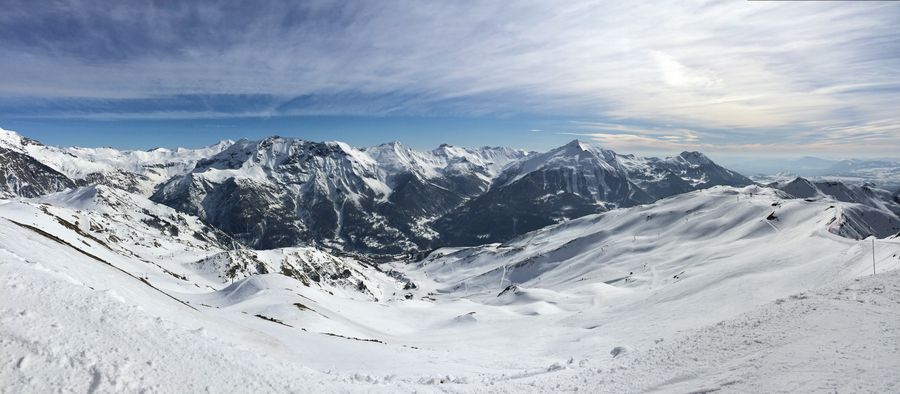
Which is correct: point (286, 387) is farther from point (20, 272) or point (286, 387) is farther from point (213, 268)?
point (213, 268)

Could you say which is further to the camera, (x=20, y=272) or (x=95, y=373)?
(x=20, y=272)

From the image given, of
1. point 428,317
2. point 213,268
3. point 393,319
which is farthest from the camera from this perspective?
point 213,268

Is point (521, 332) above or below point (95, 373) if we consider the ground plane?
below

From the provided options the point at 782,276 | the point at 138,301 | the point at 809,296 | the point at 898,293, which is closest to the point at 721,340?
the point at 809,296

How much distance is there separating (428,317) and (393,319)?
957 centimetres

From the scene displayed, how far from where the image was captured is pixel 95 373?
15180 mm

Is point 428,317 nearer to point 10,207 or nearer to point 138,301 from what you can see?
point 138,301

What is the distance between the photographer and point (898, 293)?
98.3 ft

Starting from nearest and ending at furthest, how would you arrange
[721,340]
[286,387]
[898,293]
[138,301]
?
[286,387], [138,301], [721,340], [898,293]

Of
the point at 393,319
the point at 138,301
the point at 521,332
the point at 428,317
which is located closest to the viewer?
the point at 138,301

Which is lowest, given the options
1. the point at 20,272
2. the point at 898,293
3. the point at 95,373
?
the point at 898,293

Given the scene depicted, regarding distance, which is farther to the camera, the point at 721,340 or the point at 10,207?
the point at 10,207

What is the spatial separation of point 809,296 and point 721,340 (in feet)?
40.7

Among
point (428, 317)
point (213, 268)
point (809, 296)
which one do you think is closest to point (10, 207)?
point (213, 268)
